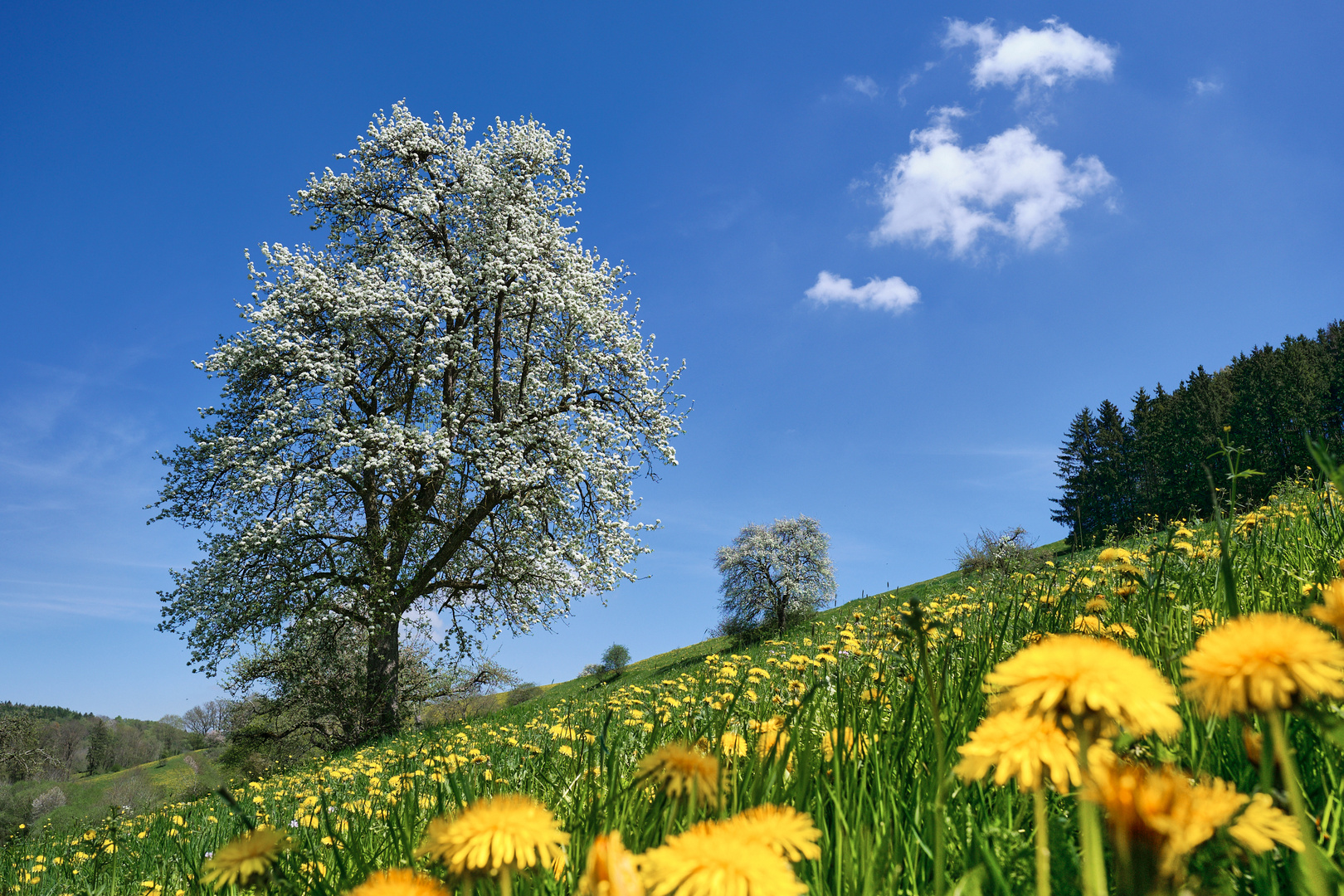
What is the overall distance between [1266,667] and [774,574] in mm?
32266

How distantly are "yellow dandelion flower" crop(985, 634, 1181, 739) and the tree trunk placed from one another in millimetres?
15165

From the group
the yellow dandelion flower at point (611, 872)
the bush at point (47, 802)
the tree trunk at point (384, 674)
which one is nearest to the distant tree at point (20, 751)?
the bush at point (47, 802)

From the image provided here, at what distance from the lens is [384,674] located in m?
14.8

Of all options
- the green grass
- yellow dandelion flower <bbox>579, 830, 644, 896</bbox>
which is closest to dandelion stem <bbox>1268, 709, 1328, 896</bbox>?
yellow dandelion flower <bbox>579, 830, 644, 896</bbox>

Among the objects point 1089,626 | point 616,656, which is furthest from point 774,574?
A: point 1089,626

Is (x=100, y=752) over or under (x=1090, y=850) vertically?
under

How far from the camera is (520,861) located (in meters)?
0.72

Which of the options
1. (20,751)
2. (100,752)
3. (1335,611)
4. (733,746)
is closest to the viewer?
(1335,611)

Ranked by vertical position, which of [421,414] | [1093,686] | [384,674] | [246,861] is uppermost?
[421,414]

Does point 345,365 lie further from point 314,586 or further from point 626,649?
point 626,649

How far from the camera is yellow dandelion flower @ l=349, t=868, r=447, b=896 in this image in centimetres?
68

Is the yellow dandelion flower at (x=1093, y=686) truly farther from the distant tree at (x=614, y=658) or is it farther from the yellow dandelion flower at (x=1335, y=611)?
the distant tree at (x=614, y=658)

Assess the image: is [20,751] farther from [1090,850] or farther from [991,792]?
[1090,850]

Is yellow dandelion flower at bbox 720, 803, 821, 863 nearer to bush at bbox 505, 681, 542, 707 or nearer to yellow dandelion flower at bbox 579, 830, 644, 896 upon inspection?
yellow dandelion flower at bbox 579, 830, 644, 896
